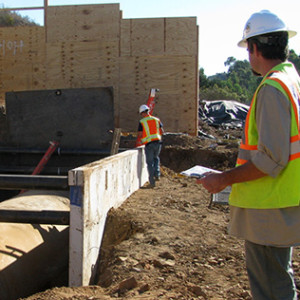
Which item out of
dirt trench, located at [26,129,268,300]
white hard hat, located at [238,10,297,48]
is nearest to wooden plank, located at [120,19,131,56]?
dirt trench, located at [26,129,268,300]

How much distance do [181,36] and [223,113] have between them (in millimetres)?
6163

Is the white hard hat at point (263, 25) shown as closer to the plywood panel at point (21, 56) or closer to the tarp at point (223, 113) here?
the plywood panel at point (21, 56)

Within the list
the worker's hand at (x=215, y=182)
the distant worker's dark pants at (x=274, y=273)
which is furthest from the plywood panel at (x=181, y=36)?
the distant worker's dark pants at (x=274, y=273)

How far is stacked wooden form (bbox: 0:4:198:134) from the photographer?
38.0 feet

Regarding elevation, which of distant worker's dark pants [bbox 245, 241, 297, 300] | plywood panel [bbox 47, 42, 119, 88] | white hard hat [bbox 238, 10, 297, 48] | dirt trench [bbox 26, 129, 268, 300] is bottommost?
dirt trench [bbox 26, 129, 268, 300]

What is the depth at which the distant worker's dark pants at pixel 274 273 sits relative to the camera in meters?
2.05

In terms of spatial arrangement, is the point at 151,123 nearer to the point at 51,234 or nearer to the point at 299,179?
the point at 51,234

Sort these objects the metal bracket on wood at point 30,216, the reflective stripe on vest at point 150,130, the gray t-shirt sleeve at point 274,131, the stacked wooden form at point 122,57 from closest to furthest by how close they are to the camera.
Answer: the gray t-shirt sleeve at point 274,131
the metal bracket on wood at point 30,216
the reflective stripe on vest at point 150,130
the stacked wooden form at point 122,57

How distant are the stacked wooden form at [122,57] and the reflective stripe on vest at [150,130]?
3.25 meters

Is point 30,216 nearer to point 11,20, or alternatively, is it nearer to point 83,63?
point 83,63

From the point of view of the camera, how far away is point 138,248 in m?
4.24

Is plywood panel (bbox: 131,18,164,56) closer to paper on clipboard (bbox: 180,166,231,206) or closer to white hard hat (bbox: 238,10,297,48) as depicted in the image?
paper on clipboard (bbox: 180,166,231,206)

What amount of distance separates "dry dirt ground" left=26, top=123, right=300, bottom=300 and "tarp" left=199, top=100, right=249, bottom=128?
10.00m

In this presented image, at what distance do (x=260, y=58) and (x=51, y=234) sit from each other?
12.8ft
